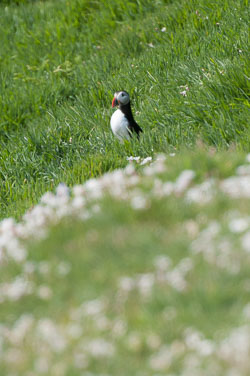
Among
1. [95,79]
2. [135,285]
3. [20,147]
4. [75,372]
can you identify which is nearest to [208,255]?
[135,285]

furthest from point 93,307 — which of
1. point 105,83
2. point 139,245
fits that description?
point 105,83

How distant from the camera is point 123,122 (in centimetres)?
660

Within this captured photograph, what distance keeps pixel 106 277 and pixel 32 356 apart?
2.09ft

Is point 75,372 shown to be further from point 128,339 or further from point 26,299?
point 26,299

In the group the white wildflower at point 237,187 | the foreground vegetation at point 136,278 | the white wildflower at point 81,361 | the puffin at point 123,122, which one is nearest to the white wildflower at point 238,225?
the foreground vegetation at point 136,278

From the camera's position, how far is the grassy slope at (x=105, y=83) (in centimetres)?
639

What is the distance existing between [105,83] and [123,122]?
7.62 feet

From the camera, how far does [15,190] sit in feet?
22.3

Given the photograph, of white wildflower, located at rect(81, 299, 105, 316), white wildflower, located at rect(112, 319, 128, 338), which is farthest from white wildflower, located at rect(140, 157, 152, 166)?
white wildflower, located at rect(112, 319, 128, 338)

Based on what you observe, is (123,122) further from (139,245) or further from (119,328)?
(119,328)

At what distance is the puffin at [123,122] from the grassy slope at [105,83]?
167 mm

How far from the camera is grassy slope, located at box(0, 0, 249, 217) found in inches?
251

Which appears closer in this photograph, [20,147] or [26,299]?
[26,299]

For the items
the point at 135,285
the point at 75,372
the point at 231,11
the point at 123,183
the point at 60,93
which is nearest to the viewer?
the point at 75,372
